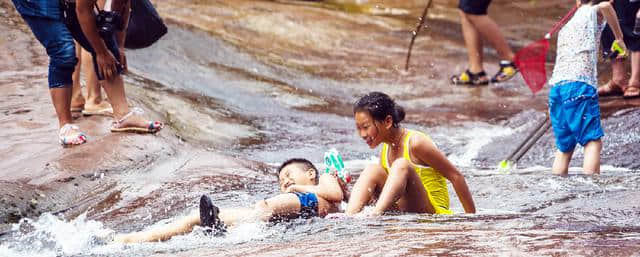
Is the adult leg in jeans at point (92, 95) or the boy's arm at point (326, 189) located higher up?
the boy's arm at point (326, 189)

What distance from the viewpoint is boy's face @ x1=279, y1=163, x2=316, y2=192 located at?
5145 millimetres

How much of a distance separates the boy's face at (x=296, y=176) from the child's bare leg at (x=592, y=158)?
2.02 metres

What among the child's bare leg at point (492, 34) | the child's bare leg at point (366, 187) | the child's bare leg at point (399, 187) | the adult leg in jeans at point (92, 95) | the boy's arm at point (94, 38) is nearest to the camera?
the child's bare leg at point (399, 187)

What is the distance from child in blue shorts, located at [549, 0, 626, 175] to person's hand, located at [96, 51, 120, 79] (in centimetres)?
300

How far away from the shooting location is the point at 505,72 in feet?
35.2

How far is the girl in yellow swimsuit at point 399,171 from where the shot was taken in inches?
186

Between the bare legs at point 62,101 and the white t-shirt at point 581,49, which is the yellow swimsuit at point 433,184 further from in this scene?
the bare legs at point 62,101

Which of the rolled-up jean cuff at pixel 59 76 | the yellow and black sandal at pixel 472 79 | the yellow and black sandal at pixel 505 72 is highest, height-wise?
the rolled-up jean cuff at pixel 59 76

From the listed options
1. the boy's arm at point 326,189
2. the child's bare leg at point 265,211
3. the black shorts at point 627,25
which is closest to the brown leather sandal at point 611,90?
the black shorts at point 627,25

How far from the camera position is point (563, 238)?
367 cm

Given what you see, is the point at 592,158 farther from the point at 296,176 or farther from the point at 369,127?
the point at 296,176

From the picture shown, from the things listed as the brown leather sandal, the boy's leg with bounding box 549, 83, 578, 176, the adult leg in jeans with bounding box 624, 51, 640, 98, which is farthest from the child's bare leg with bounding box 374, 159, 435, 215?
the brown leather sandal

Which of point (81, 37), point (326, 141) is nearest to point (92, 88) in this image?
point (81, 37)

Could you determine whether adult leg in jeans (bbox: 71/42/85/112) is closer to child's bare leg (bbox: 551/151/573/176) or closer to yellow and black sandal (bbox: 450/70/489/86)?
child's bare leg (bbox: 551/151/573/176)
